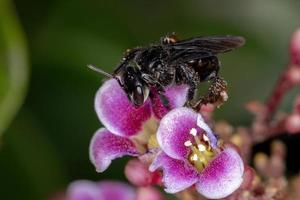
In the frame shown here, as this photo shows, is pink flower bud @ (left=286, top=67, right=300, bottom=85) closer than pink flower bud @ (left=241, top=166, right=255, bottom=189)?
No

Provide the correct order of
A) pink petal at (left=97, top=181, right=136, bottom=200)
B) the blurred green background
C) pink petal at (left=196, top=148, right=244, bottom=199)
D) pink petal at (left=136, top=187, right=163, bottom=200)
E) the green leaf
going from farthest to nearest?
the blurred green background < pink petal at (left=97, top=181, right=136, bottom=200) < the green leaf < pink petal at (left=136, top=187, right=163, bottom=200) < pink petal at (left=196, top=148, right=244, bottom=199)

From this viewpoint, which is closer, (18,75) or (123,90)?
(123,90)

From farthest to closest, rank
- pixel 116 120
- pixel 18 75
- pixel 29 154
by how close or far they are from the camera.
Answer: pixel 29 154 → pixel 18 75 → pixel 116 120

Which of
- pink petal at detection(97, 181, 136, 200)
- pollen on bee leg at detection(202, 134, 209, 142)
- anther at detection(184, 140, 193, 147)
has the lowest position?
pink petal at detection(97, 181, 136, 200)

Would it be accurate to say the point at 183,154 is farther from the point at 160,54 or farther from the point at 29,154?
the point at 29,154

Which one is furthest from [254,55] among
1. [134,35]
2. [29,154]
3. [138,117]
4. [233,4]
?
[138,117]

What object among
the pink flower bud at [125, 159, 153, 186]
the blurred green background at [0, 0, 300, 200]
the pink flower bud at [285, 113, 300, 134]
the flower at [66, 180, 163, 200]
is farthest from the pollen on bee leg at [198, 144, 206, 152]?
the blurred green background at [0, 0, 300, 200]

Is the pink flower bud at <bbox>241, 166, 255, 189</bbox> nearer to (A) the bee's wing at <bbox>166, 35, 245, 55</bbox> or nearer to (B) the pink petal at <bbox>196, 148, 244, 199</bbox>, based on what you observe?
(B) the pink petal at <bbox>196, 148, 244, 199</bbox>
